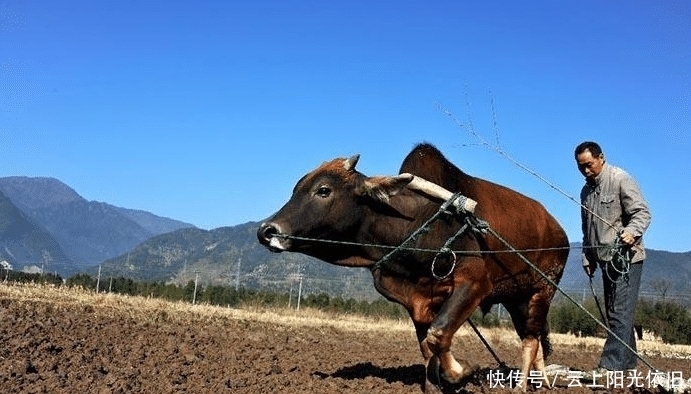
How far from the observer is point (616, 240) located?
8.13m

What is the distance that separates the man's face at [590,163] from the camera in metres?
8.33

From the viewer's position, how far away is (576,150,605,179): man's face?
833cm

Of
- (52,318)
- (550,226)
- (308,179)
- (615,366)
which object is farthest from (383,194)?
(52,318)

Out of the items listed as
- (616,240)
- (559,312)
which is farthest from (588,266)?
(559,312)

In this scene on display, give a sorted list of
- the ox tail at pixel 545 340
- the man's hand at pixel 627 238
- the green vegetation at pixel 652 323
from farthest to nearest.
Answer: the green vegetation at pixel 652 323 < the ox tail at pixel 545 340 < the man's hand at pixel 627 238

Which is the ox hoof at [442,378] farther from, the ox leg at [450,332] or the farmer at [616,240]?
the farmer at [616,240]

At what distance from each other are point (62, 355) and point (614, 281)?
19.5ft

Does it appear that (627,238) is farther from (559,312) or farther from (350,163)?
(559,312)

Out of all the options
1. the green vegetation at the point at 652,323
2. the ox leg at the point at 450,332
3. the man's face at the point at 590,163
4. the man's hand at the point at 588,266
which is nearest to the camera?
the ox leg at the point at 450,332

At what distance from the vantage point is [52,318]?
38.3 feet

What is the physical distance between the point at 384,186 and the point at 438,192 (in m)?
0.51

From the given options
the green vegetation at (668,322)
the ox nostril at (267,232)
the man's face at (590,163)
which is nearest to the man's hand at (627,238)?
the man's face at (590,163)

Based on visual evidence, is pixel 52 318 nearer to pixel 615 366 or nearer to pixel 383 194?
pixel 383 194

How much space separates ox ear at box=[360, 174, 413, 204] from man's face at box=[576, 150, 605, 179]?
2282 millimetres
